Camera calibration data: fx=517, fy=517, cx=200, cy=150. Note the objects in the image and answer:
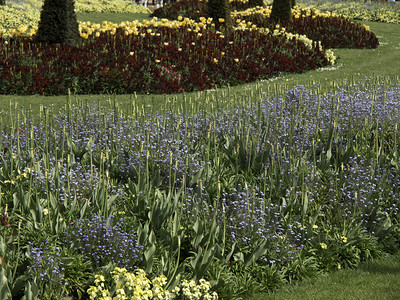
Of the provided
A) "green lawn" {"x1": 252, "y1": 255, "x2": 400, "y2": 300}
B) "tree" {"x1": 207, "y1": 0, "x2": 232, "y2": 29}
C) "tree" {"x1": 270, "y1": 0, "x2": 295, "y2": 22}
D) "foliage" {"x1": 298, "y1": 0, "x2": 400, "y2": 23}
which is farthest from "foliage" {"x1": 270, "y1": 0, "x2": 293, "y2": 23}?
"green lawn" {"x1": 252, "y1": 255, "x2": 400, "y2": 300}

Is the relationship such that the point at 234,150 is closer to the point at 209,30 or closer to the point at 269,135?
the point at 269,135

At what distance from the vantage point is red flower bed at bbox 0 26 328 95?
11.3 meters

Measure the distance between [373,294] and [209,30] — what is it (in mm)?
12889

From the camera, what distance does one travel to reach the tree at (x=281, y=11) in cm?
1938

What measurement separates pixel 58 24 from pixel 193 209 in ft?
32.5

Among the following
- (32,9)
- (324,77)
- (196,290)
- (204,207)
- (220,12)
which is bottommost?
(196,290)

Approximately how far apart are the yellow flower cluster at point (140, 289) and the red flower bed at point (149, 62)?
7551 mm

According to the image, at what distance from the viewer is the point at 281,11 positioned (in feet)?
63.9

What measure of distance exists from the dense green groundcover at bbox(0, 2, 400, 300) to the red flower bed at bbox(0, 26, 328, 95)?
12.3ft

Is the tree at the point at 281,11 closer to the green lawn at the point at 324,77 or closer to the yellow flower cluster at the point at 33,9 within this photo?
the green lawn at the point at 324,77

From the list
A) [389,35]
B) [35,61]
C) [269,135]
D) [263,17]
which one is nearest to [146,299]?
[269,135]

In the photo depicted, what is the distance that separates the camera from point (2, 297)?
3.70 metres

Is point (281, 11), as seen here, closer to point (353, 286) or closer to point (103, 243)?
point (353, 286)

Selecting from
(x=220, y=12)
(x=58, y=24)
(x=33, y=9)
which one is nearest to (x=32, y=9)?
(x=33, y=9)
